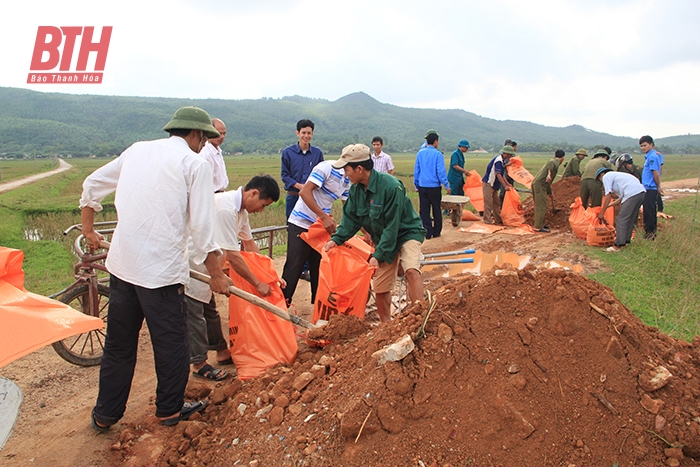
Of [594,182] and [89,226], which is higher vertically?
[594,182]

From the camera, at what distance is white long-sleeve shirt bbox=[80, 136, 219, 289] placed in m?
2.44

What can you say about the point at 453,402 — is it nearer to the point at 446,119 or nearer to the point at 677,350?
the point at 677,350

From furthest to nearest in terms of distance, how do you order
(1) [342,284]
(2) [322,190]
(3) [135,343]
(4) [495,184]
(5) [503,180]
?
(4) [495,184] < (5) [503,180] < (2) [322,190] < (1) [342,284] < (3) [135,343]

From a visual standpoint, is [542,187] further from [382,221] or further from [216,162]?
[216,162]

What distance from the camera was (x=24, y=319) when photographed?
1883mm

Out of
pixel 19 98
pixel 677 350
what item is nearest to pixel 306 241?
pixel 677 350

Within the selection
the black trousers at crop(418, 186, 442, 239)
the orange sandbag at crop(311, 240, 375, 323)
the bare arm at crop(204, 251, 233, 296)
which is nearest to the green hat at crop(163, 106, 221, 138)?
the bare arm at crop(204, 251, 233, 296)

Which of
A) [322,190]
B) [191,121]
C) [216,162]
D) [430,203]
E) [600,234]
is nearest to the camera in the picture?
[191,121]

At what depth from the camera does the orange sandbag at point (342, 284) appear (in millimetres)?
3809

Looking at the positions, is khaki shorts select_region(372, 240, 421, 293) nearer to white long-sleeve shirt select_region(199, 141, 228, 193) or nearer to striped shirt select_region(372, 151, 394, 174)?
white long-sleeve shirt select_region(199, 141, 228, 193)

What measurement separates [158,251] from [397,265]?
217 centimetres

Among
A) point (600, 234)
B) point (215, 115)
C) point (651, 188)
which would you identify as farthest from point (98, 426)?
point (215, 115)

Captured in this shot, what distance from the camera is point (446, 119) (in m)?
192

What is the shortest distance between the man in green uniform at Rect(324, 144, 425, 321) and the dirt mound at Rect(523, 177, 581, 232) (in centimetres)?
683
